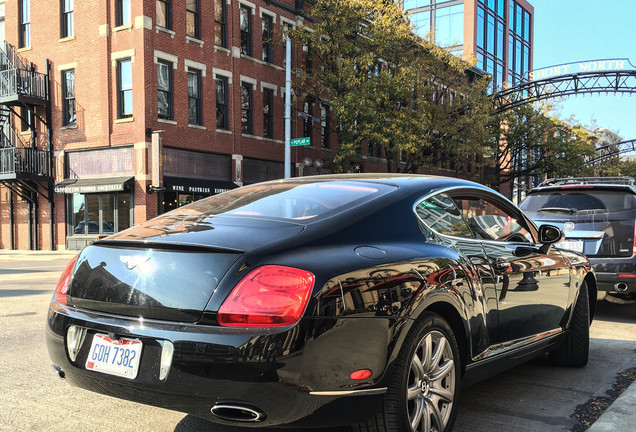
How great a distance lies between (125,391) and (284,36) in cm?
2586

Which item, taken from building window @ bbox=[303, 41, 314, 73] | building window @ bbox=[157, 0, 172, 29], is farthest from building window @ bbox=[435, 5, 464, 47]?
building window @ bbox=[157, 0, 172, 29]

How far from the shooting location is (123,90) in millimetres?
22422

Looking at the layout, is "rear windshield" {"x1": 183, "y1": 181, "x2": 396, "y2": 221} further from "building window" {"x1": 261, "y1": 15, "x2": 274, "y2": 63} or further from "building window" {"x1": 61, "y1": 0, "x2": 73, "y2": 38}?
"building window" {"x1": 261, "y1": 15, "x2": 274, "y2": 63}

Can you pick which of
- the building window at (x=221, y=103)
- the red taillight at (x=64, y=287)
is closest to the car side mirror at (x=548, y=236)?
the red taillight at (x=64, y=287)

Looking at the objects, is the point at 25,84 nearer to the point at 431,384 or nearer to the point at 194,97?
the point at 194,97

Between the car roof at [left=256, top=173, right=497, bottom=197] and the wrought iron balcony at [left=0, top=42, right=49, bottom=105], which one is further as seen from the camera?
the wrought iron balcony at [left=0, top=42, right=49, bottom=105]

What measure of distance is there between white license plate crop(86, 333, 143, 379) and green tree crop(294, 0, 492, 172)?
71.7 feet

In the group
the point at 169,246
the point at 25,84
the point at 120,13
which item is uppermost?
the point at 120,13

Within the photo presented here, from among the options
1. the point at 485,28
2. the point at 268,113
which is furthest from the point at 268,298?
the point at 485,28

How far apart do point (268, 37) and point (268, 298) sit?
26.2 meters

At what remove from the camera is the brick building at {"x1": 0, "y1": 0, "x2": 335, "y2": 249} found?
22.0 meters

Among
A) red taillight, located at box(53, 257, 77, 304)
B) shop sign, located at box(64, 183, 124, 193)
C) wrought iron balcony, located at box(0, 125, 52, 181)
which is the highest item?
wrought iron balcony, located at box(0, 125, 52, 181)

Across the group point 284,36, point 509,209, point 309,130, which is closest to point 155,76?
point 284,36

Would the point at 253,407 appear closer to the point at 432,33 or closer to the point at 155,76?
the point at 155,76
